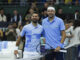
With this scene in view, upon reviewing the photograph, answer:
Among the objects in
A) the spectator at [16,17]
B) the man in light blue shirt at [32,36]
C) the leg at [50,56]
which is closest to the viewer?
the leg at [50,56]

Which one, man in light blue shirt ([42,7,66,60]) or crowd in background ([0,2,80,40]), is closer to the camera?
man in light blue shirt ([42,7,66,60])

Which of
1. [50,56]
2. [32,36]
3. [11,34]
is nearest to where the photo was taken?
[50,56]

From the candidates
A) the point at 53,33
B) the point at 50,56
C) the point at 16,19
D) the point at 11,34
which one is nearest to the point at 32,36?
the point at 53,33

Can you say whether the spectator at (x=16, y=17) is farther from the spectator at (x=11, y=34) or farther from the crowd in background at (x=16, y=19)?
the spectator at (x=11, y=34)

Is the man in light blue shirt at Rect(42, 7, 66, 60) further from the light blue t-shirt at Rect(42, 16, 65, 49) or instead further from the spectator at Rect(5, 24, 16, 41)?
the spectator at Rect(5, 24, 16, 41)

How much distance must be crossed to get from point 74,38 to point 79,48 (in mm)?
1321

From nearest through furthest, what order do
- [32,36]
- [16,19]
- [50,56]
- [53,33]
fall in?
[50,56], [53,33], [32,36], [16,19]

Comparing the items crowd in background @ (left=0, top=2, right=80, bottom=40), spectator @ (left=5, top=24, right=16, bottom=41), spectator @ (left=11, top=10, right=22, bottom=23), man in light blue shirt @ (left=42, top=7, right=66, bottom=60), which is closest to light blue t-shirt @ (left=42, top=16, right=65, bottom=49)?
man in light blue shirt @ (left=42, top=7, right=66, bottom=60)

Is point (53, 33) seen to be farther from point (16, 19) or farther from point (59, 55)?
point (16, 19)

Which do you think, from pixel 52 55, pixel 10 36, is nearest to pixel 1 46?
pixel 52 55

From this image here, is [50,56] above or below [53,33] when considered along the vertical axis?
below

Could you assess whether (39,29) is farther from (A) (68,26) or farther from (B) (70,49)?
(A) (68,26)

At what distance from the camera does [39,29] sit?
1087 cm

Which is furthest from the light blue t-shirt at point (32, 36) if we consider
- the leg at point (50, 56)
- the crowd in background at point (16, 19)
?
the crowd in background at point (16, 19)
